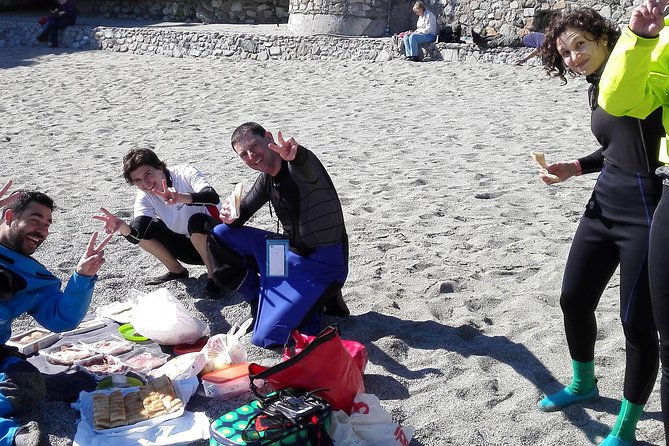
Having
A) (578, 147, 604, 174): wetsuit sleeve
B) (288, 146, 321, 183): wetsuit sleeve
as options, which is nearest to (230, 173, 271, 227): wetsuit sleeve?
(288, 146, 321, 183): wetsuit sleeve

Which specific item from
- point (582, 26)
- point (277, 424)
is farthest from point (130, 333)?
point (582, 26)

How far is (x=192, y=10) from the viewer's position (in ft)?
71.1

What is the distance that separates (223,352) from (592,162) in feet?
5.96

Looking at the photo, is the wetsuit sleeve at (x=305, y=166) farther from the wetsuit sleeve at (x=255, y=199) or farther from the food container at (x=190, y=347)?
the food container at (x=190, y=347)

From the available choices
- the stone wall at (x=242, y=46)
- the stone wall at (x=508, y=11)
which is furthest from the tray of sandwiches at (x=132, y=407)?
the stone wall at (x=508, y=11)

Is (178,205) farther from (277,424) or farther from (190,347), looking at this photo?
(277,424)

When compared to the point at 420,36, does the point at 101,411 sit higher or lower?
lower

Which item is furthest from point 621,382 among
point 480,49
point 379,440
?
point 480,49

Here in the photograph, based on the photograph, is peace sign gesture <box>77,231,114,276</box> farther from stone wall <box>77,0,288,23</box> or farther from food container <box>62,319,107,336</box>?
stone wall <box>77,0,288,23</box>

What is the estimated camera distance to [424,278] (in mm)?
4770

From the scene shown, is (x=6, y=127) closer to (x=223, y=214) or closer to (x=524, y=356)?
(x=223, y=214)

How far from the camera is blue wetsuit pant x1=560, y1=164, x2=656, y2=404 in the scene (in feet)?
9.32

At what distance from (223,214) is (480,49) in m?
11.2

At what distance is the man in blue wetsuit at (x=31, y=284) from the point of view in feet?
11.0
